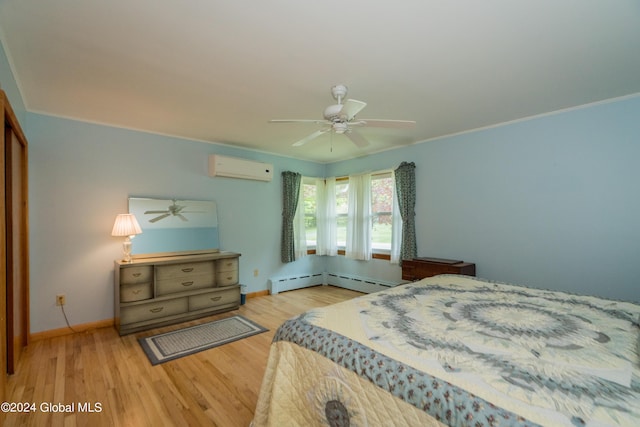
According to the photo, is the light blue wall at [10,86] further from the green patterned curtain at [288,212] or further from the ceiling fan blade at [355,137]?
the green patterned curtain at [288,212]

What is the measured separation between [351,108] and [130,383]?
8.46 feet

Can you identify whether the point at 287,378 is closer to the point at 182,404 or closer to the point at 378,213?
the point at 182,404

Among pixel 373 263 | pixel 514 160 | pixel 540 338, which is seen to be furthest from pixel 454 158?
pixel 540 338

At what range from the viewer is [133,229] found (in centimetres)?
317

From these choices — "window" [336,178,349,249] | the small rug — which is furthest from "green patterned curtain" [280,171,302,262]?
the small rug

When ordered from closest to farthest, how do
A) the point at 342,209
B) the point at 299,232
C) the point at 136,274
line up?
1. the point at 136,274
2. the point at 299,232
3. the point at 342,209

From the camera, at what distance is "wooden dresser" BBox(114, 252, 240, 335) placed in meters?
3.05

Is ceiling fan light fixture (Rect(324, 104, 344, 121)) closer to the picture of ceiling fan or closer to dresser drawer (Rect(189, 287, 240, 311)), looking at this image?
the picture of ceiling fan

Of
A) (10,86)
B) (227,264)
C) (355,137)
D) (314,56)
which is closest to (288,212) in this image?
(227,264)

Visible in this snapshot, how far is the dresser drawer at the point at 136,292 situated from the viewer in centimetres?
303

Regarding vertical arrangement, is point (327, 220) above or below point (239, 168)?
below

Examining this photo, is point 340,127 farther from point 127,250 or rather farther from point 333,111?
point 127,250

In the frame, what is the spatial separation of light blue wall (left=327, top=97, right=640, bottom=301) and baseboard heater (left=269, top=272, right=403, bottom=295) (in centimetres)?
112

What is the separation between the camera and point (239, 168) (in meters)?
4.21
